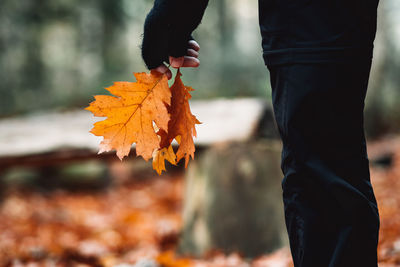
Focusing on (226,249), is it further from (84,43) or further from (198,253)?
(84,43)

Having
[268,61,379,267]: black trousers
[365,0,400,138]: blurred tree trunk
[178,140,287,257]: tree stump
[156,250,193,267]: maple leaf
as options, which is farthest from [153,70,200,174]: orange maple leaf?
[365,0,400,138]: blurred tree trunk

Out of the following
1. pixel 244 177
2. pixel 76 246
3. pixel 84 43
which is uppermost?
pixel 84 43

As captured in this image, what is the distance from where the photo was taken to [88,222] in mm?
4074

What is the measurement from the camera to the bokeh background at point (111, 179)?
107 inches

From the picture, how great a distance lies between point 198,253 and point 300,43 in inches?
86.1

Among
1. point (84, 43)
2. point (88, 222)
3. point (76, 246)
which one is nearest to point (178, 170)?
point (88, 222)

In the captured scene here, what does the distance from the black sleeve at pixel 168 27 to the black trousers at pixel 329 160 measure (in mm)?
331

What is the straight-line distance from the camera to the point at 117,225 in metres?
3.89

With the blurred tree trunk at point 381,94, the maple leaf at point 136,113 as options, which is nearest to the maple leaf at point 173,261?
the maple leaf at point 136,113

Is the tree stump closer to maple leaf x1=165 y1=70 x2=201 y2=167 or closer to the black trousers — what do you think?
maple leaf x1=165 y1=70 x2=201 y2=167

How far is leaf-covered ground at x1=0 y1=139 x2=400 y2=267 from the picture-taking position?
99.2 inches

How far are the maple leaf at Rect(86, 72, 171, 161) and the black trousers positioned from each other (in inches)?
16.7

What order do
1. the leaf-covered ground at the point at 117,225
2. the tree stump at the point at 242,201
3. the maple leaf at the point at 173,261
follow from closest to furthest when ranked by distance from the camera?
the maple leaf at the point at 173,261 < the leaf-covered ground at the point at 117,225 < the tree stump at the point at 242,201

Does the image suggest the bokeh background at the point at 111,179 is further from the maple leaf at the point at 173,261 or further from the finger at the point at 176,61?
the finger at the point at 176,61
